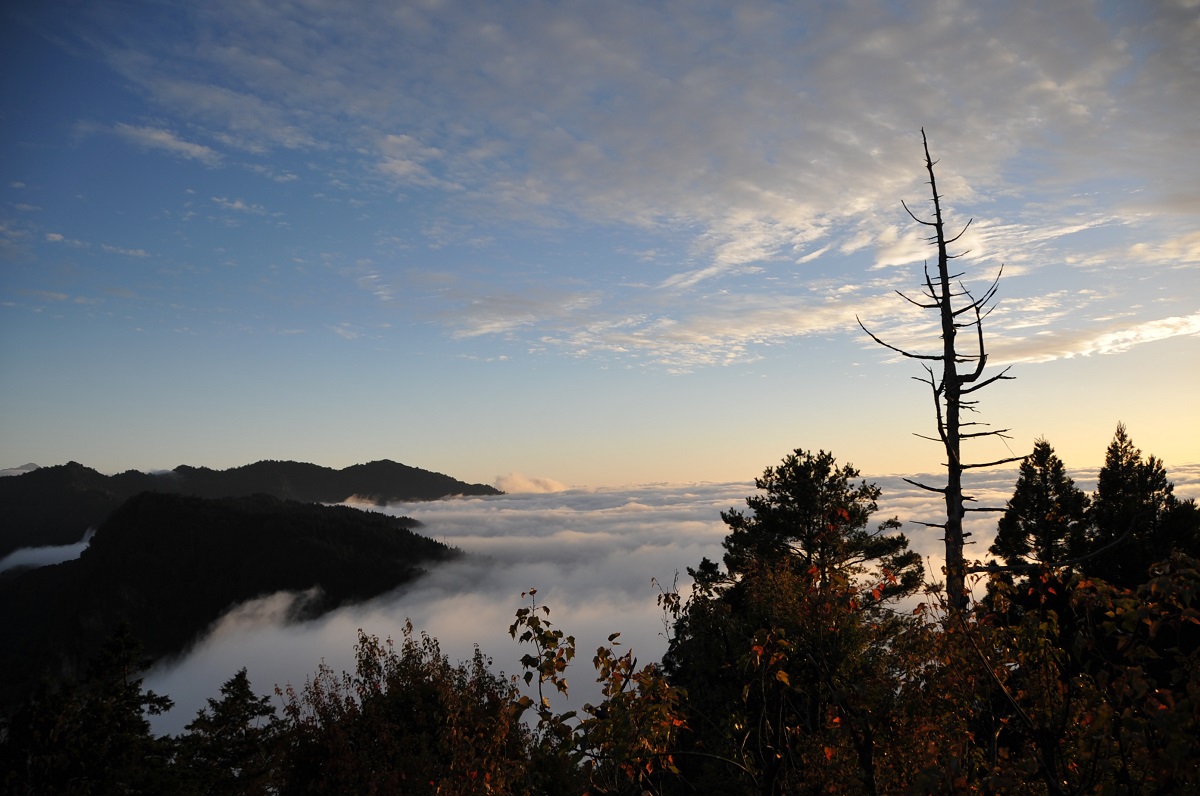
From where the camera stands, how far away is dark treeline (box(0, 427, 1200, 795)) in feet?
20.2

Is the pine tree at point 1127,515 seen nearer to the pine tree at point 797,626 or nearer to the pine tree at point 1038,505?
the pine tree at point 1038,505

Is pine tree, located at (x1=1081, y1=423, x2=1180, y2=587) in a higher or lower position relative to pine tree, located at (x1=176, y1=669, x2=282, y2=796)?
higher

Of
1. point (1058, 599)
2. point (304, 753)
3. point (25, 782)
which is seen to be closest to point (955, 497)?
point (1058, 599)

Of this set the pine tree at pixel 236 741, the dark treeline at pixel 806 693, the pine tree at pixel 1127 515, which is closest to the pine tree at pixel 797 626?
the dark treeline at pixel 806 693

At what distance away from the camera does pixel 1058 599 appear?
2353 cm

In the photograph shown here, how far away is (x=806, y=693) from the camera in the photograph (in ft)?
43.7

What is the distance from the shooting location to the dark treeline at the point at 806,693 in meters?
6.16

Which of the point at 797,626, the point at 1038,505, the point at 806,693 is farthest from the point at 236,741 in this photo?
the point at 1038,505

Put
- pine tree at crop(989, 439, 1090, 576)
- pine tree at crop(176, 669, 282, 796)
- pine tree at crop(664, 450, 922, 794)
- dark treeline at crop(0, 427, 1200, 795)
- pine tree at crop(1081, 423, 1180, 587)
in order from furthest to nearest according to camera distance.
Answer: pine tree at crop(176, 669, 282, 796) → pine tree at crop(989, 439, 1090, 576) → pine tree at crop(1081, 423, 1180, 587) → pine tree at crop(664, 450, 922, 794) → dark treeline at crop(0, 427, 1200, 795)

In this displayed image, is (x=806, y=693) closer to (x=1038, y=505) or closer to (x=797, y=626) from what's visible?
(x=797, y=626)

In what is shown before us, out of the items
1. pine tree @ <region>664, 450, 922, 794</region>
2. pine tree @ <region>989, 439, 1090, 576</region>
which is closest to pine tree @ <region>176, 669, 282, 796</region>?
pine tree @ <region>664, 450, 922, 794</region>

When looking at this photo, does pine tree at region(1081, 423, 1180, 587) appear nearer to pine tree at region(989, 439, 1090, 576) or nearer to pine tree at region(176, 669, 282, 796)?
pine tree at region(989, 439, 1090, 576)

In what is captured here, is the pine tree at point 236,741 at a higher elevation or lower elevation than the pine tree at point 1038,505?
lower

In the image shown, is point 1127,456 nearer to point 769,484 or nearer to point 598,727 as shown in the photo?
point 769,484
